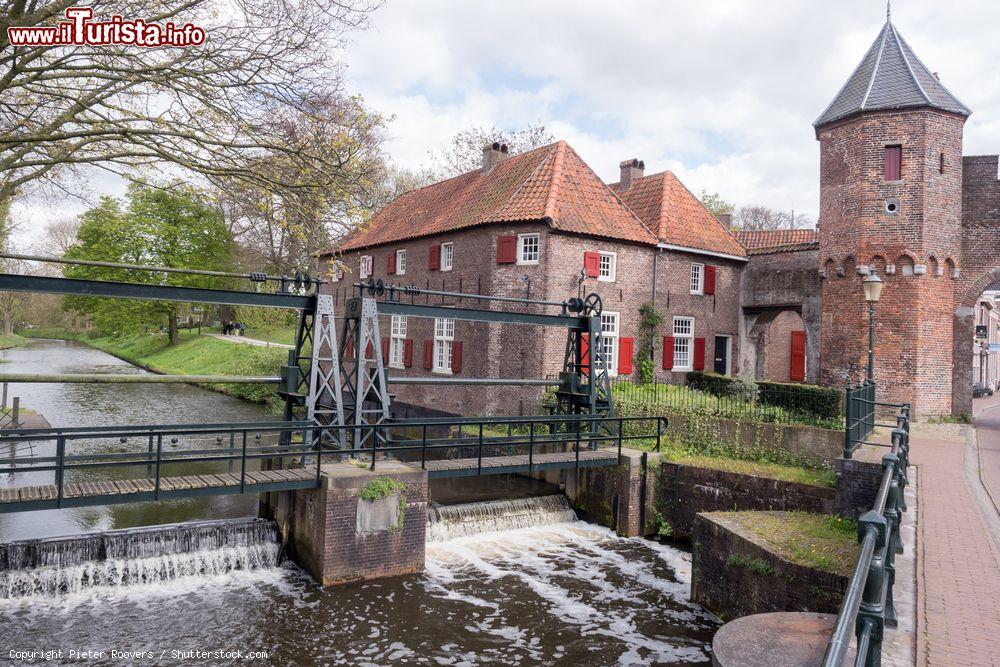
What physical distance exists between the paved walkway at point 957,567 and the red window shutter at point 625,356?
9.39 meters

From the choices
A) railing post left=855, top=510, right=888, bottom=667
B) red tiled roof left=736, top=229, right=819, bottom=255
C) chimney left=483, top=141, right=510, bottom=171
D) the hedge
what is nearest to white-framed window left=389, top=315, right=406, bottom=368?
chimney left=483, top=141, right=510, bottom=171

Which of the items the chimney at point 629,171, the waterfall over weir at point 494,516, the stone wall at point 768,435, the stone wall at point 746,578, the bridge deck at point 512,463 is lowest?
the waterfall over weir at point 494,516

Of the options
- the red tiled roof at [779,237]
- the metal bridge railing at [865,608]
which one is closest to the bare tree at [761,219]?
the red tiled roof at [779,237]

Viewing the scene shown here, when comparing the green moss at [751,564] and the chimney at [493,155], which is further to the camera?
the chimney at [493,155]

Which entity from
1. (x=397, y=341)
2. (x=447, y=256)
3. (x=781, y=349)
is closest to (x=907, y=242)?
(x=781, y=349)

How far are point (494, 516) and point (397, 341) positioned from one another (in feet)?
42.5

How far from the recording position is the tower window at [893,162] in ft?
56.7

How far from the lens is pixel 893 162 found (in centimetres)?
1738

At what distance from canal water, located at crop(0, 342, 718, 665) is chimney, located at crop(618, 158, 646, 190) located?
1677cm

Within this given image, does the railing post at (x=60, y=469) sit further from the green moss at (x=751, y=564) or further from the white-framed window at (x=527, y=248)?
the white-framed window at (x=527, y=248)

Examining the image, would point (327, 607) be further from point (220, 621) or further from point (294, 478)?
point (294, 478)

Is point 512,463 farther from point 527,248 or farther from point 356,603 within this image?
point 527,248

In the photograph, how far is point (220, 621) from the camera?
7.97m

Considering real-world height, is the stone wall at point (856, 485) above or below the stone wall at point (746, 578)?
above
